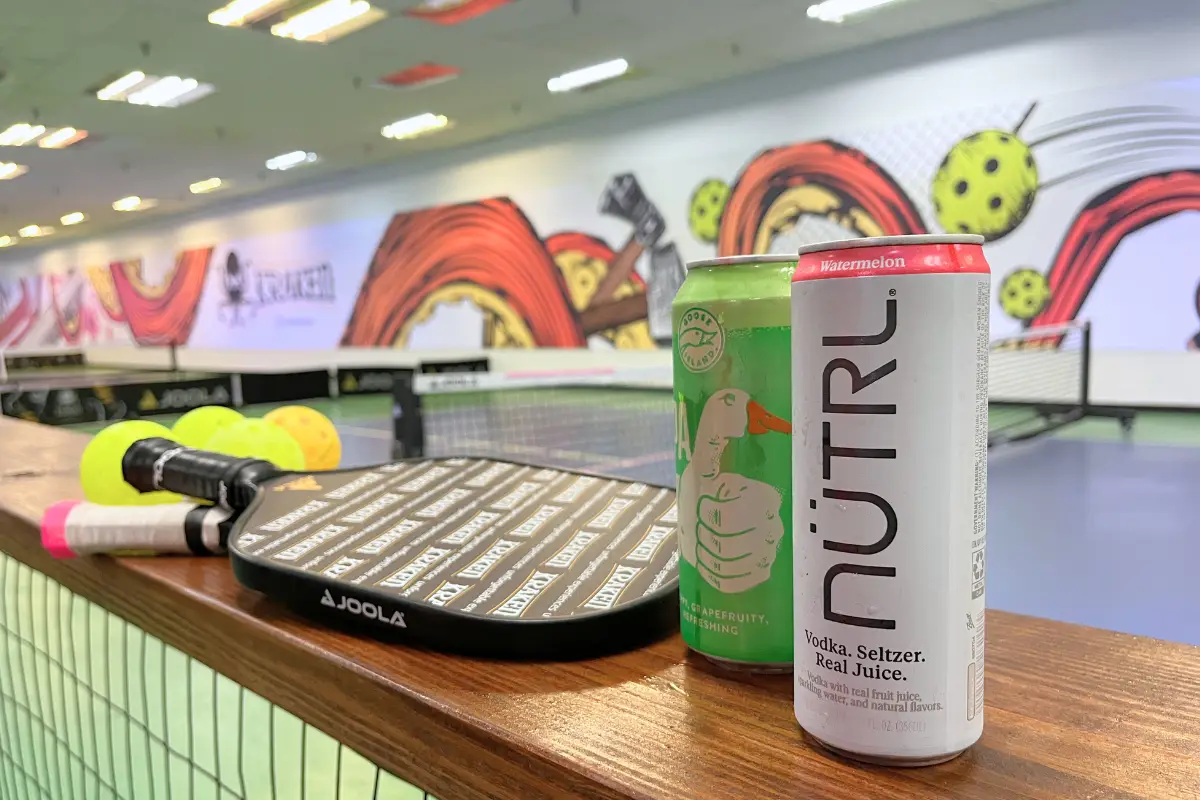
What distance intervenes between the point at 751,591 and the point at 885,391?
17 cm

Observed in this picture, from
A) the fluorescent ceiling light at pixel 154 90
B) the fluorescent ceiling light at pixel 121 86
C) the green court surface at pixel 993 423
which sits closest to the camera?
the green court surface at pixel 993 423

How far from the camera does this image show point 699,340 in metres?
0.51

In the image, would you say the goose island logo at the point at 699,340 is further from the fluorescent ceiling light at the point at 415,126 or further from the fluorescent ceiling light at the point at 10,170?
the fluorescent ceiling light at the point at 10,170

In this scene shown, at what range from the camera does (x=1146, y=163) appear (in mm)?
6453

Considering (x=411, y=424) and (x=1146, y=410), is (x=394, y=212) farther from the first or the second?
(x=411, y=424)

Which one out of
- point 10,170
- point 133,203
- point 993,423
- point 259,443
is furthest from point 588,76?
point 133,203

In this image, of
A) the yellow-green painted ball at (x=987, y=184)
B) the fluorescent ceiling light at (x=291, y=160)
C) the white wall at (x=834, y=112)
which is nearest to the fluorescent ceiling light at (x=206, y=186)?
the fluorescent ceiling light at (x=291, y=160)

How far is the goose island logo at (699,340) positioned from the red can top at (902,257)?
10cm

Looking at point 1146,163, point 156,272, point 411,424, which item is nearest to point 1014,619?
point 411,424

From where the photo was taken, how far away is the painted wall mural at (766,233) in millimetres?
6539

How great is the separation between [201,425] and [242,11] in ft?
20.5

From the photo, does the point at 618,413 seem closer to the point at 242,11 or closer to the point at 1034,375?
the point at 1034,375

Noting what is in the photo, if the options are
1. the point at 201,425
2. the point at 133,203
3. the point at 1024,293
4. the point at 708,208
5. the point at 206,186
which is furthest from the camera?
the point at 133,203

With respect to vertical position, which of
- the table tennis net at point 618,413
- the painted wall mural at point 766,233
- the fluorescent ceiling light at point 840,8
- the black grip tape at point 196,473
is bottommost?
the table tennis net at point 618,413
